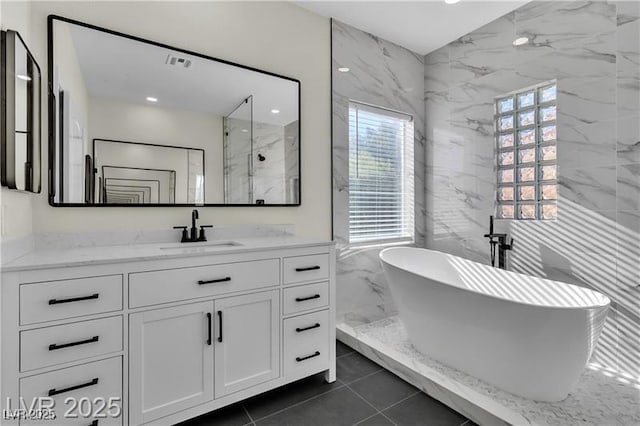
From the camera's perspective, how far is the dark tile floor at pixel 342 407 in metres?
1.69

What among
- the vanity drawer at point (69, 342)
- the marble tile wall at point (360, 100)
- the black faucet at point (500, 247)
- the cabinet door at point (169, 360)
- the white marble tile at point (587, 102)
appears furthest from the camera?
the marble tile wall at point (360, 100)

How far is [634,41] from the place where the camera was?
208 cm

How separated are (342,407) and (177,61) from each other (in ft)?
7.62

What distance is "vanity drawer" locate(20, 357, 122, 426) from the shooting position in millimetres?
1223

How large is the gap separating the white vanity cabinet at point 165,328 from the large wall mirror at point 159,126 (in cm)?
54

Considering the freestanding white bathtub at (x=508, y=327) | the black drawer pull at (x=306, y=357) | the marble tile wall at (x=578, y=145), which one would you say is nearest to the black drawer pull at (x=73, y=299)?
the black drawer pull at (x=306, y=357)

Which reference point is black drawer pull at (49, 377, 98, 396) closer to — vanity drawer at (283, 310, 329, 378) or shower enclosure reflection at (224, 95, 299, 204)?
vanity drawer at (283, 310, 329, 378)

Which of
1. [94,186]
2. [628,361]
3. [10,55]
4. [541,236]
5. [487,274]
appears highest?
[10,55]

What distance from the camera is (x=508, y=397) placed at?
5.92 feet

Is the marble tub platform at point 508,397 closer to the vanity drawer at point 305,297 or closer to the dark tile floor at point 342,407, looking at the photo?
the dark tile floor at point 342,407

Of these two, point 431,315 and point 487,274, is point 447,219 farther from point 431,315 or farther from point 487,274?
point 431,315

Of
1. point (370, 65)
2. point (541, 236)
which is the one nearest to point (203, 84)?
point (370, 65)

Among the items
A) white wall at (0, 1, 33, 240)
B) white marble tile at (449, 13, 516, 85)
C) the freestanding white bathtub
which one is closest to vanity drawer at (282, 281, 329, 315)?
the freestanding white bathtub

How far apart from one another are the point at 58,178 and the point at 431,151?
3141mm
